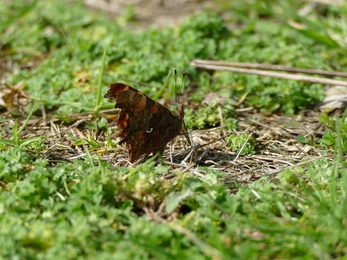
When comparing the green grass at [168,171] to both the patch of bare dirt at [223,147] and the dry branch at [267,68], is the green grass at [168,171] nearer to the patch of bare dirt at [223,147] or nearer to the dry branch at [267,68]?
the patch of bare dirt at [223,147]

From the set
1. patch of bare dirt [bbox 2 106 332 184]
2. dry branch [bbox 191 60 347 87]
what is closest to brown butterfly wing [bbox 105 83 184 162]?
patch of bare dirt [bbox 2 106 332 184]

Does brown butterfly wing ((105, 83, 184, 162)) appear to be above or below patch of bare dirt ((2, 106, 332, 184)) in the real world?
above

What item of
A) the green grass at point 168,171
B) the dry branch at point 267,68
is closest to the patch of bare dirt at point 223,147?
the green grass at point 168,171

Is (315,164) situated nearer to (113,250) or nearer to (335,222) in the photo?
(335,222)

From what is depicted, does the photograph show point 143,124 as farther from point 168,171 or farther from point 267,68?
point 267,68

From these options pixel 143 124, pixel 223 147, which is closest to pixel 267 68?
pixel 223 147

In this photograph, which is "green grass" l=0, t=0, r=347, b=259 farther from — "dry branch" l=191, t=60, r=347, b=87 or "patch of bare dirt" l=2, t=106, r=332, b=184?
"dry branch" l=191, t=60, r=347, b=87
